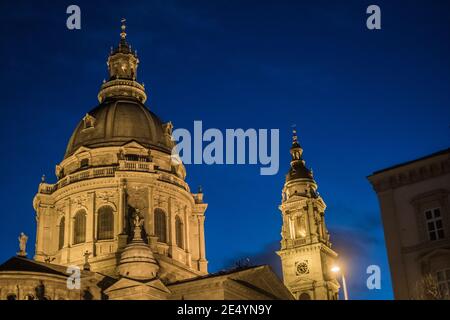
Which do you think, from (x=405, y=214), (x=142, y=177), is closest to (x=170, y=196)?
(x=142, y=177)

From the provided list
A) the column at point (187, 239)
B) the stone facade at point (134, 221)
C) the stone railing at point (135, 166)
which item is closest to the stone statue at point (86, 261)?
the stone facade at point (134, 221)

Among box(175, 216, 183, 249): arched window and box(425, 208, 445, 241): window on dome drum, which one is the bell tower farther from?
box(425, 208, 445, 241): window on dome drum

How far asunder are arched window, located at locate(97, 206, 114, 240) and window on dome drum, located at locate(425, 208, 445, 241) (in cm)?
3006

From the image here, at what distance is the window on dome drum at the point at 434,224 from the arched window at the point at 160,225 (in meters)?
29.2

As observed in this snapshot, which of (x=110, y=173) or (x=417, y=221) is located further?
(x=110, y=173)

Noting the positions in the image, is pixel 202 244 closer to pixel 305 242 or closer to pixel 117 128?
pixel 305 242

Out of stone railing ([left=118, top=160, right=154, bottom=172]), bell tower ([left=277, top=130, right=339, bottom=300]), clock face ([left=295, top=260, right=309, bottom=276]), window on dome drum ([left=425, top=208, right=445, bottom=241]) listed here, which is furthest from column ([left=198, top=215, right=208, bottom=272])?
window on dome drum ([left=425, top=208, right=445, bottom=241])

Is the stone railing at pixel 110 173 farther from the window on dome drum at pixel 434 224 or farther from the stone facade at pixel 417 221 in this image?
the window on dome drum at pixel 434 224

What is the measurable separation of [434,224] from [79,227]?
110 ft

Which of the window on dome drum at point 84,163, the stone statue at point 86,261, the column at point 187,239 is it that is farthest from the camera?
the window on dome drum at point 84,163

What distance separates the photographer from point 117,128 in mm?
62656

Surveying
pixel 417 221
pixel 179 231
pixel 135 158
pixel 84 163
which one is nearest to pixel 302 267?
pixel 179 231

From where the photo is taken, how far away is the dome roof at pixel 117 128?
6222 cm
